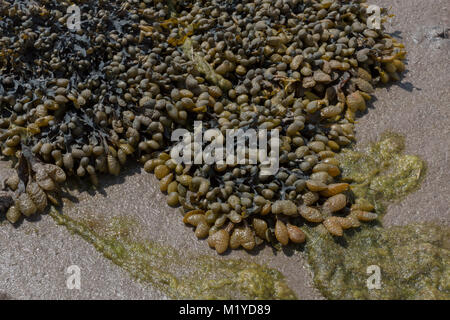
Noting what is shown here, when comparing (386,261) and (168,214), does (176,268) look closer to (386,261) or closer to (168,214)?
(168,214)

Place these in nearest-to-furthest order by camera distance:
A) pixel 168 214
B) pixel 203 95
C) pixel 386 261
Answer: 1. pixel 386 261
2. pixel 168 214
3. pixel 203 95

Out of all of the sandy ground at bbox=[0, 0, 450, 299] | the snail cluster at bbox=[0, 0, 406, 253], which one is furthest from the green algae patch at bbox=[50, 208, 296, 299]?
the snail cluster at bbox=[0, 0, 406, 253]

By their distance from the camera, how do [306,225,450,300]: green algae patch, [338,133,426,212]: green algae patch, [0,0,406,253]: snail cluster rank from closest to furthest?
1. [306,225,450,300]: green algae patch
2. [0,0,406,253]: snail cluster
3. [338,133,426,212]: green algae patch

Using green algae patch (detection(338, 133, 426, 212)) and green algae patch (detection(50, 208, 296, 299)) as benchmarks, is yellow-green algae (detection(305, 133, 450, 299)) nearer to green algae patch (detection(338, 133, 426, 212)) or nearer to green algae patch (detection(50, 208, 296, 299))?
green algae patch (detection(338, 133, 426, 212))

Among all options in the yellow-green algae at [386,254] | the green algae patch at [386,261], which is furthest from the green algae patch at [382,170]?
the green algae patch at [386,261]

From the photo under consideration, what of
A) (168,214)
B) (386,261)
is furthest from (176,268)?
(386,261)
